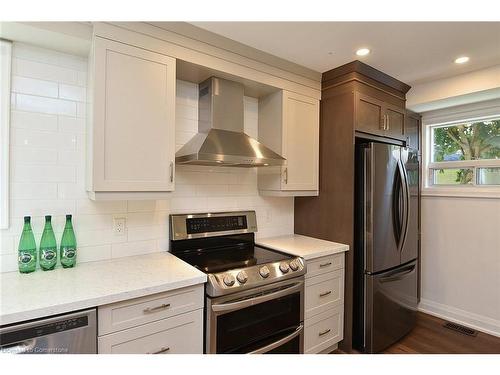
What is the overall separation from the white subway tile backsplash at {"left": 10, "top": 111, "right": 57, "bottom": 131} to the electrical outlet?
0.66 meters

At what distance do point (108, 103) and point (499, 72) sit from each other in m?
2.91

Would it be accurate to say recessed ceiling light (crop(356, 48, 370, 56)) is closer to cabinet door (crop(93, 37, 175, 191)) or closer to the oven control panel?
cabinet door (crop(93, 37, 175, 191))

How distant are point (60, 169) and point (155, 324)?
1067 millimetres

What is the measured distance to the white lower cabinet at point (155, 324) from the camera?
1265mm

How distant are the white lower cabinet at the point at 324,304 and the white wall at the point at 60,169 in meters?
1.13

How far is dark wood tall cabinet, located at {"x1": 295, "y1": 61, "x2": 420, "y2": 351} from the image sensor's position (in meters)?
2.26

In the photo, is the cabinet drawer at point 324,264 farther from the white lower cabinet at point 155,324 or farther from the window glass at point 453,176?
the window glass at point 453,176

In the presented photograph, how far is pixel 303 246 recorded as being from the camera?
2221 millimetres

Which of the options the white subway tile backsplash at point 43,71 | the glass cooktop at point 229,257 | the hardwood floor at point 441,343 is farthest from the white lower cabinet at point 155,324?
the hardwood floor at point 441,343

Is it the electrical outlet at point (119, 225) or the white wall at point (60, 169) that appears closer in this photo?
the white wall at point (60, 169)

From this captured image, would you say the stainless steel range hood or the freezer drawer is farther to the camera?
the freezer drawer

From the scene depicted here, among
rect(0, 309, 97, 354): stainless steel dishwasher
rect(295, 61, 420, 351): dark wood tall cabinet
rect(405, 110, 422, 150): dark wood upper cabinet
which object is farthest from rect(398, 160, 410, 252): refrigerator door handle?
rect(0, 309, 97, 354): stainless steel dishwasher

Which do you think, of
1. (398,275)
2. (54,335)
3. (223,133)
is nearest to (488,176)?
(398,275)
